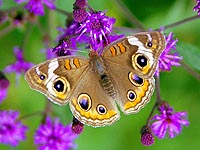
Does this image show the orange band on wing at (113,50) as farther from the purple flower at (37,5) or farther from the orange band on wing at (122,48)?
the purple flower at (37,5)

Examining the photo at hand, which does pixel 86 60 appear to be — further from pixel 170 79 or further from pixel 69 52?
pixel 170 79

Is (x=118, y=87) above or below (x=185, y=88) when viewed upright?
below

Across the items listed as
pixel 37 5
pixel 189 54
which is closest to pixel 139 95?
pixel 189 54

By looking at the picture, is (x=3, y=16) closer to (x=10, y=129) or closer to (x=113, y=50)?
(x=10, y=129)

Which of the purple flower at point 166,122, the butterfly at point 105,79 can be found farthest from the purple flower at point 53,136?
the butterfly at point 105,79

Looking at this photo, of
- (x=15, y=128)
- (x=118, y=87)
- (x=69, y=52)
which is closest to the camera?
(x=118, y=87)

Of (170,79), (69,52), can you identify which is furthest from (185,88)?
(69,52)
